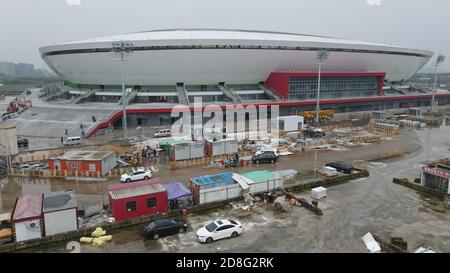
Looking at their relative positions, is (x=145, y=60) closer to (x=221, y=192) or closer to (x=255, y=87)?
(x=255, y=87)

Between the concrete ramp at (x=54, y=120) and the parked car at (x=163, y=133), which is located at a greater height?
the concrete ramp at (x=54, y=120)

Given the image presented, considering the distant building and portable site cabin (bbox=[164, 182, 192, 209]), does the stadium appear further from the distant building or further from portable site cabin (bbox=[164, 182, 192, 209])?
the distant building

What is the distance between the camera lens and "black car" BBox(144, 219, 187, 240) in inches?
606

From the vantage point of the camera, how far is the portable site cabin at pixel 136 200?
56.3ft

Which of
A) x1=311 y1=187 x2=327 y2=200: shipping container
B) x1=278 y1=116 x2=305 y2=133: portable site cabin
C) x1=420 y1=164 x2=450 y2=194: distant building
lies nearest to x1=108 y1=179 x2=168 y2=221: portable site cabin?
x1=311 y1=187 x2=327 y2=200: shipping container

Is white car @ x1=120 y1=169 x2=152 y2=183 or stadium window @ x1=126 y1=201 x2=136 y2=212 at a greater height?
stadium window @ x1=126 y1=201 x2=136 y2=212

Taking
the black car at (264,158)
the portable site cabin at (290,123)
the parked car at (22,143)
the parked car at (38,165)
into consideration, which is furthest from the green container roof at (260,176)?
the parked car at (22,143)

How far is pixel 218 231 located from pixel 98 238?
18.4 ft

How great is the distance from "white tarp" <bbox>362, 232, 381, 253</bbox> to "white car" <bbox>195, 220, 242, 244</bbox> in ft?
18.8

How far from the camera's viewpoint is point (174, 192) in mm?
19312

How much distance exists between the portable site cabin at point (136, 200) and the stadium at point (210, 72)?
28698 mm

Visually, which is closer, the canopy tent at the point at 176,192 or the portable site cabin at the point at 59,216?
the portable site cabin at the point at 59,216

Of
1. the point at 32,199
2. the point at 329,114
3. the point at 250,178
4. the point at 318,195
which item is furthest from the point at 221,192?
the point at 329,114

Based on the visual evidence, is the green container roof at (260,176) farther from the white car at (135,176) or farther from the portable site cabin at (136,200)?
the white car at (135,176)
